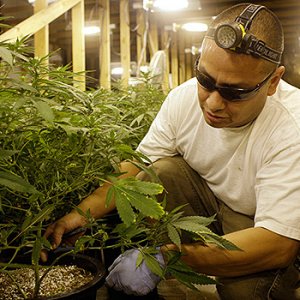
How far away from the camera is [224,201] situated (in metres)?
1.69

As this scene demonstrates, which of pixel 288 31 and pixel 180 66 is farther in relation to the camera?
pixel 180 66

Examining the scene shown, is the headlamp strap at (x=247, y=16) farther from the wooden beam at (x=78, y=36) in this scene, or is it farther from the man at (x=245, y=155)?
the wooden beam at (x=78, y=36)

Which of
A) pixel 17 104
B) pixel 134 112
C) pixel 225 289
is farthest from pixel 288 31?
pixel 17 104

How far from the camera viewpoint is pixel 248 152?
4.84ft

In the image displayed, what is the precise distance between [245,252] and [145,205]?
567 mm

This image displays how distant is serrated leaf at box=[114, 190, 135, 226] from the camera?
0.79 m

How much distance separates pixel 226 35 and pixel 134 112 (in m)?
0.78

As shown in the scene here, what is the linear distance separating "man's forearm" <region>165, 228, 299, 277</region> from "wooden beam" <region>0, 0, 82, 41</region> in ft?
5.13

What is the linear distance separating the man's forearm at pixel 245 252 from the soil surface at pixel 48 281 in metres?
0.31

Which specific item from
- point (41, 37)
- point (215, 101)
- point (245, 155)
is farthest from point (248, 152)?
point (41, 37)

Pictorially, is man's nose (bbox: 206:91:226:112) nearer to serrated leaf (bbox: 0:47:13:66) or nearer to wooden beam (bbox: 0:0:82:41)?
serrated leaf (bbox: 0:47:13:66)

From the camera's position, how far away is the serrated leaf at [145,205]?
0.79 m

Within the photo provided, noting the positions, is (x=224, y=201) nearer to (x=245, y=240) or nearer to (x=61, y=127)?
(x=245, y=240)

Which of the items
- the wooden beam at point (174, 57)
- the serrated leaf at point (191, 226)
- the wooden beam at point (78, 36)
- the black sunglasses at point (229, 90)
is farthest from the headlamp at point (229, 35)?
the wooden beam at point (174, 57)
